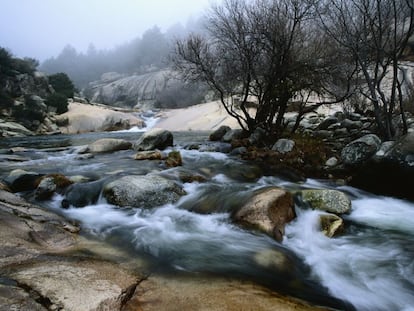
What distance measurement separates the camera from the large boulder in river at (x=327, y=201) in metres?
4.99

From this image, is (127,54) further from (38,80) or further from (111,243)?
(111,243)

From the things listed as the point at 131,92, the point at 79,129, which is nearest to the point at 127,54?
the point at 131,92

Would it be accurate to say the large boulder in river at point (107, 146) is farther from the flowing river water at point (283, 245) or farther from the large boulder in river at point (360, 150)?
the large boulder in river at point (360, 150)

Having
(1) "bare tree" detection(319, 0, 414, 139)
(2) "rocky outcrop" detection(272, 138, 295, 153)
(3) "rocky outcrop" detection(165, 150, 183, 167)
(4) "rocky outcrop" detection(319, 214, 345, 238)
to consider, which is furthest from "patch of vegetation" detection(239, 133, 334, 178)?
(4) "rocky outcrop" detection(319, 214, 345, 238)

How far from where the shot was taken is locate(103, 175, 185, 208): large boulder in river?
5410 millimetres

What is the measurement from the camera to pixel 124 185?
5.73 meters

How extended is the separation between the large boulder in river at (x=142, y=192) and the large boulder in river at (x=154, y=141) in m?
6.70

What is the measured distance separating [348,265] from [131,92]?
60.5m

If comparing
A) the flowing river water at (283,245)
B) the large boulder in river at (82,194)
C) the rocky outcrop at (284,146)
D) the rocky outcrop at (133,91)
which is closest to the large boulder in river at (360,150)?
the flowing river water at (283,245)

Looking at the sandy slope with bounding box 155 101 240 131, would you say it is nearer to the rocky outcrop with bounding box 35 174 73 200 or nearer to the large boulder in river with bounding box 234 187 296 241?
the rocky outcrop with bounding box 35 174 73 200

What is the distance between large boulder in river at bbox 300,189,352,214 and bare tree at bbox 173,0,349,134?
5.10 metres

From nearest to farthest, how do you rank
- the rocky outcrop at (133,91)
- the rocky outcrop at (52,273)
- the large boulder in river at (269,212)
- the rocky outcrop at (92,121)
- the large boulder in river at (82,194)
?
1. the rocky outcrop at (52,273)
2. the large boulder in river at (269,212)
3. the large boulder in river at (82,194)
4. the rocky outcrop at (92,121)
5. the rocky outcrop at (133,91)

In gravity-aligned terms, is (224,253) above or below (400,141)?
below

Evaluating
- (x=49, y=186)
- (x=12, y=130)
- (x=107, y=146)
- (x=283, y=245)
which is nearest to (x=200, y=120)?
(x=12, y=130)
